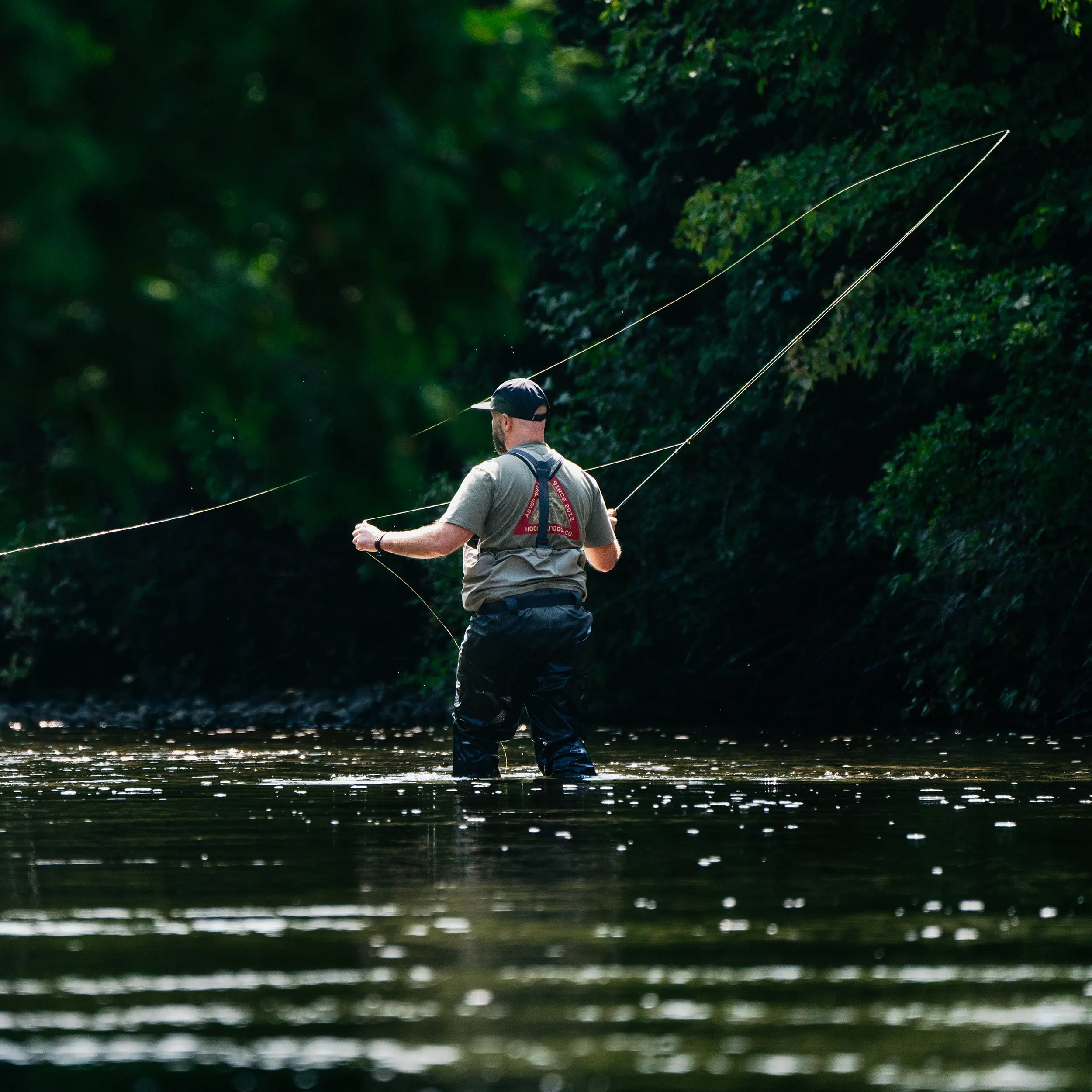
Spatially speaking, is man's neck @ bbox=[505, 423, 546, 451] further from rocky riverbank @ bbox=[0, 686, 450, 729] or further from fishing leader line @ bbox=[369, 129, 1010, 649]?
rocky riverbank @ bbox=[0, 686, 450, 729]

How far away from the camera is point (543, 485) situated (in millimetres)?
10953

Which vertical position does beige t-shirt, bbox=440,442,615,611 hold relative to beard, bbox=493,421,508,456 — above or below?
below

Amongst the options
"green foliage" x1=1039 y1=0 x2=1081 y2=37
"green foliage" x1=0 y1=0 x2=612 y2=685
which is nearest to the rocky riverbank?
"green foliage" x1=1039 y1=0 x2=1081 y2=37

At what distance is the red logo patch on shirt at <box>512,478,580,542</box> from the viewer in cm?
1094

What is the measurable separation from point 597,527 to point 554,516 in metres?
0.35

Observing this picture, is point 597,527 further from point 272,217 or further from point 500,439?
point 272,217

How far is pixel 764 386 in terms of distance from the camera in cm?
2041

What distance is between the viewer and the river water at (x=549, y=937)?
4477 mm

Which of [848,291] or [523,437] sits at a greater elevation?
[848,291]

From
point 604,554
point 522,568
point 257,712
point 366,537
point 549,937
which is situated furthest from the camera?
point 257,712

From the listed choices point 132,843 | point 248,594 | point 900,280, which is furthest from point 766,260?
point 132,843

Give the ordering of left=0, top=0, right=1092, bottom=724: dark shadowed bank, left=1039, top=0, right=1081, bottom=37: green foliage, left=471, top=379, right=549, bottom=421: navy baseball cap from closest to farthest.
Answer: left=471, top=379, right=549, bottom=421: navy baseball cap
left=1039, top=0, right=1081, bottom=37: green foliage
left=0, top=0, right=1092, bottom=724: dark shadowed bank

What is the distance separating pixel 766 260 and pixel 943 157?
2.71 metres

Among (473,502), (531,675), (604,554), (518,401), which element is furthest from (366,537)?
(604,554)
